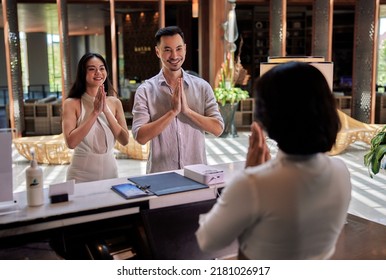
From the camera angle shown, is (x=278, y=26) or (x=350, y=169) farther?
(x=278, y=26)

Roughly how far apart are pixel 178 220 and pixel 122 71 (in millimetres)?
11467

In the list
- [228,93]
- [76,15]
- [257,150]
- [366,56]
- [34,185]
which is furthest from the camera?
[76,15]

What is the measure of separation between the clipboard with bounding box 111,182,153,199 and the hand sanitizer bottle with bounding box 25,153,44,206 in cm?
30

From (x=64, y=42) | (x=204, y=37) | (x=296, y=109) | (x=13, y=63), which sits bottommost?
(x=296, y=109)

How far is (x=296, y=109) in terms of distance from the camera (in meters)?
0.98

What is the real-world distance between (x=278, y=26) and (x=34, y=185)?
783 centimetres

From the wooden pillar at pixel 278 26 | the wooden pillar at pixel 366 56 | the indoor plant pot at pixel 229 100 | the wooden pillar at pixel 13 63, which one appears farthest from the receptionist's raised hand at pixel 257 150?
the wooden pillar at pixel 366 56

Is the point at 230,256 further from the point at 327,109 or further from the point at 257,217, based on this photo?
the point at 327,109

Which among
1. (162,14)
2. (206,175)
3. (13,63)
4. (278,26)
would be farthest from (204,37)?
(206,175)

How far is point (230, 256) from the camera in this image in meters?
1.44

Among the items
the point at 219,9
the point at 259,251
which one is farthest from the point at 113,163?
the point at 219,9

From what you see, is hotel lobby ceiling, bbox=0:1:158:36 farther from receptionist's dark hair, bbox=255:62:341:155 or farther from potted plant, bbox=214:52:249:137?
receptionist's dark hair, bbox=255:62:341:155

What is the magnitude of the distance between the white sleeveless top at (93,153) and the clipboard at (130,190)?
44cm

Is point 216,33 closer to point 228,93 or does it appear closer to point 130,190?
point 228,93
